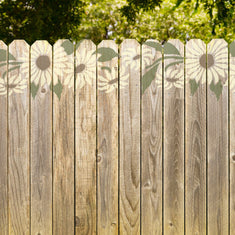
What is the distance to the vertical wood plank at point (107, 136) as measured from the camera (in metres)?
2.74

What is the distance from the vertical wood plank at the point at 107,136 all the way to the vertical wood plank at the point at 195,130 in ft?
1.80

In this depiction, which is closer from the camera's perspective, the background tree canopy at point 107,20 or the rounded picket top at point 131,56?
the rounded picket top at point 131,56

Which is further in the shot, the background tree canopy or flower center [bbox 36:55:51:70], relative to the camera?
the background tree canopy

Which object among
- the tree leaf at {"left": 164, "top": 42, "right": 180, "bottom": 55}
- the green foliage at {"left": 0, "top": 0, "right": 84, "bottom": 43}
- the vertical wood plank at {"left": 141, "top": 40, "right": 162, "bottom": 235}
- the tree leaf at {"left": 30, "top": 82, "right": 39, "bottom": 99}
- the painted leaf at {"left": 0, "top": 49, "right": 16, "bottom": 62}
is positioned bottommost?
the vertical wood plank at {"left": 141, "top": 40, "right": 162, "bottom": 235}

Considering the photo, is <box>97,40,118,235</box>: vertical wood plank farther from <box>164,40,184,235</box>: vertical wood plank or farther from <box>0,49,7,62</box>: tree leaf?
<box>0,49,7,62</box>: tree leaf

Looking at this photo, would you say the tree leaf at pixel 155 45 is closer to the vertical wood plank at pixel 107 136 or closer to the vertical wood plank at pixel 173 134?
the vertical wood plank at pixel 173 134

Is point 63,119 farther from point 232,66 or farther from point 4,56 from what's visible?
point 232,66

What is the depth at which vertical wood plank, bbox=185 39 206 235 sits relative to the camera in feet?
9.00

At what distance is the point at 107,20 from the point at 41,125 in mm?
10046

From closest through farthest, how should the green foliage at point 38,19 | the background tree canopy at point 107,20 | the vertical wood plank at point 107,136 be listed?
1. the vertical wood plank at point 107,136
2. the background tree canopy at point 107,20
3. the green foliage at point 38,19

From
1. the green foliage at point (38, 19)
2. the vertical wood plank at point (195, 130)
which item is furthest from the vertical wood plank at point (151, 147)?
the green foliage at point (38, 19)

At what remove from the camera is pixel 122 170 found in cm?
275

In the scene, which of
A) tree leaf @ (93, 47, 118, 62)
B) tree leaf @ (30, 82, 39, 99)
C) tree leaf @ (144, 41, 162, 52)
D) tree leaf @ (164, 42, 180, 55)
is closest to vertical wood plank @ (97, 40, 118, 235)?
tree leaf @ (93, 47, 118, 62)

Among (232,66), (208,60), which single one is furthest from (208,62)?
(232,66)
